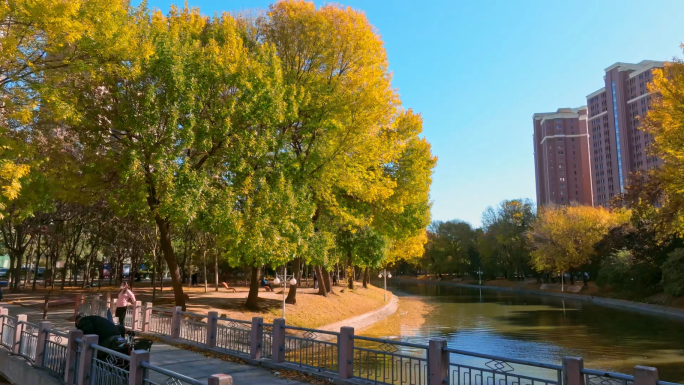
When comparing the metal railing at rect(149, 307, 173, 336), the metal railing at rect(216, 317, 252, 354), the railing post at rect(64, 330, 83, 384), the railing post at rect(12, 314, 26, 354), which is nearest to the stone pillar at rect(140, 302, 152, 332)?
the metal railing at rect(149, 307, 173, 336)

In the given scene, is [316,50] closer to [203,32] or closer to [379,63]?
[379,63]

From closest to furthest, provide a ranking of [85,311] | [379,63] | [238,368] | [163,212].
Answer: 1. [238,368]
2. [163,212]
3. [85,311]
4. [379,63]

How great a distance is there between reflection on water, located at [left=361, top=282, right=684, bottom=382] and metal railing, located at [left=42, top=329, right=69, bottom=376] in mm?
15528

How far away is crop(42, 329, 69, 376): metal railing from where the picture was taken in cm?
1022

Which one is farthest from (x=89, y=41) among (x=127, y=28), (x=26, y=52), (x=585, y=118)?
(x=585, y=118)

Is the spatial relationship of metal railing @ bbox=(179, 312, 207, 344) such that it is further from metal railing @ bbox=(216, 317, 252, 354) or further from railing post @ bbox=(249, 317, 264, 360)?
railing post @ bbox=(249, 317, 264, 360)

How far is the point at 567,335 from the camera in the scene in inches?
969

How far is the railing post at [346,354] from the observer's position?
988cm

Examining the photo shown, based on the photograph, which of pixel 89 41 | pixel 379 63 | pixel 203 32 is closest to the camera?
pixel 89 41

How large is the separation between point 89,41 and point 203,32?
26.1ft

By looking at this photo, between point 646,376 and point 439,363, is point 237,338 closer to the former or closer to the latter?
point 439,363

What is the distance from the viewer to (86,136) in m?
17.0

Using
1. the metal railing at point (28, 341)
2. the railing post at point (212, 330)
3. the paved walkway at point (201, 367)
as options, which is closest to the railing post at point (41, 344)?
the metal railing at point (28, 341)

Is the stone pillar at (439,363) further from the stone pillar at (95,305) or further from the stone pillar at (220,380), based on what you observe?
the stone pillar at (95,305)
